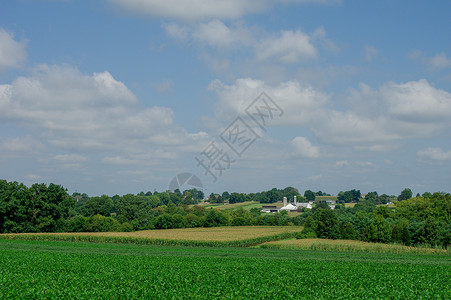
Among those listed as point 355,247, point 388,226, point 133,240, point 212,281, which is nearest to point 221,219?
point 133,240

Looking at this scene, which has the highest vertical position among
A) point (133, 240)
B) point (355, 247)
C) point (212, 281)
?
point (212, 281)

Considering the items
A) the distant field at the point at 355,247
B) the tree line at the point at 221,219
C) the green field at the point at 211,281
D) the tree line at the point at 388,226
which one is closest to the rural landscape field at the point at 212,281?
the green field at the point at 211,281

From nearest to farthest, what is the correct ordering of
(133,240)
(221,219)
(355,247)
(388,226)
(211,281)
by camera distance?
1. (211,281)
2. (355,247)
3. (133,240)
4. (388,226)
5. (221,219)

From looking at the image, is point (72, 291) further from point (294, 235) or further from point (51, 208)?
point (51, 208)

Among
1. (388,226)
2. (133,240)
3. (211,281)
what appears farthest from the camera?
(388,226)

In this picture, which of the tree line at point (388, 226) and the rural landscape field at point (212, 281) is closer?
the rural landscape field at point (212, 281)

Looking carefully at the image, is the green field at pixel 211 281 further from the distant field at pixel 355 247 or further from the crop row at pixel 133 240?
the crop row at pixel 133 240

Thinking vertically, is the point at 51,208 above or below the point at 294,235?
above

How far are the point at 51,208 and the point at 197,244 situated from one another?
40.9 m

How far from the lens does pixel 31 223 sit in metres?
85.6

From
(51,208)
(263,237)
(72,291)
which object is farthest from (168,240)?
(72,291)

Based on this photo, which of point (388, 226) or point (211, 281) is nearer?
point (211, 281)

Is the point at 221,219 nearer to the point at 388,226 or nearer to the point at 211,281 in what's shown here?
the point at 388,226

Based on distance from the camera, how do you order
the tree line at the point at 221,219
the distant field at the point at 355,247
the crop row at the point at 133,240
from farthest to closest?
1. the tree line at the point at 221,219
2. the crop row at the point at 133,240
3. the distant field at the point at 355,247
